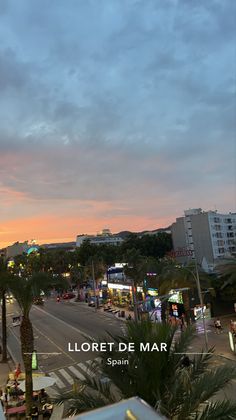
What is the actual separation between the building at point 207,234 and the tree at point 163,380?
91556 mm

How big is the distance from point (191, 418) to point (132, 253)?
Result: 50.9m

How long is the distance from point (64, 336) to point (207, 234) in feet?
220

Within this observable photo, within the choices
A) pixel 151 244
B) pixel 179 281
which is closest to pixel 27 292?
pixel 179 281

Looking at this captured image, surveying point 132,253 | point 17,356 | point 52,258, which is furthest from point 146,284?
point 52,258

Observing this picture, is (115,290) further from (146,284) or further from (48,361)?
(48,361)

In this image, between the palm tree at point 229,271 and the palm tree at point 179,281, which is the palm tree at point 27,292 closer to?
the palm tree at point 179,281

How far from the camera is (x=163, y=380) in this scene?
841 cm

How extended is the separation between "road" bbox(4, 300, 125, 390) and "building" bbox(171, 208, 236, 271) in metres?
44.6

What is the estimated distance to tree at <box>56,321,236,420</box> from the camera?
762cm

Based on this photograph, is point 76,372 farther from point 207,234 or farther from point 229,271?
point 207,234

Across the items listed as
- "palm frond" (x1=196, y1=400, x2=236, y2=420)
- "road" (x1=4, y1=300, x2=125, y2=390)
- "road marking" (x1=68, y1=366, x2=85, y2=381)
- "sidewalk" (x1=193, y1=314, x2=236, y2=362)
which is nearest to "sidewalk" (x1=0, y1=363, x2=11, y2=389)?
"road" (x1=4, y1=300, x2=125, y2=390)

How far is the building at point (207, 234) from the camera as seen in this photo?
335ft

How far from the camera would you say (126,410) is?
3.78 m

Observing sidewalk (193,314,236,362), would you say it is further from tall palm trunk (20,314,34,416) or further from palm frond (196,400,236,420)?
palm frond (196,400,236,420)
